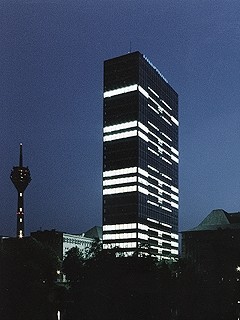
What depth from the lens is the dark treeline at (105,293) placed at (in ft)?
173

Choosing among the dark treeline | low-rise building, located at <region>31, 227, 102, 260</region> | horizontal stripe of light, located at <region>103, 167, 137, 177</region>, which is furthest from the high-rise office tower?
the dark treeline

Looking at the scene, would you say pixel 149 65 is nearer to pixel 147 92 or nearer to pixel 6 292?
pixel 147 92

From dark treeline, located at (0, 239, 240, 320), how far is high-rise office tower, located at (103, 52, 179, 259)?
64781mm

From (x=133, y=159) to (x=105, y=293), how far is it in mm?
93260

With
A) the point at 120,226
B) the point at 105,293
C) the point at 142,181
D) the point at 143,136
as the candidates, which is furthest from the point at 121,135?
the point at 105,293

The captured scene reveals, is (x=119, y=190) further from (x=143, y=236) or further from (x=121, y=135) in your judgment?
(x=121, y=135)

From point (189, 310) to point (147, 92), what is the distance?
101986 mm

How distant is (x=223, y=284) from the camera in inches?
3551

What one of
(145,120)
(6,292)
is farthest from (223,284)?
(145,120)

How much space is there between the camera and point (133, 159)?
151625 mm

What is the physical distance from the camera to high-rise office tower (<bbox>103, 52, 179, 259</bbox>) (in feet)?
491

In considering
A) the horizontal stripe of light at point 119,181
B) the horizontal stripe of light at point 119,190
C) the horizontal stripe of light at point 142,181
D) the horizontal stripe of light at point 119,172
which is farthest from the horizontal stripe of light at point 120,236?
the horizontal stripe of light at point 119,172

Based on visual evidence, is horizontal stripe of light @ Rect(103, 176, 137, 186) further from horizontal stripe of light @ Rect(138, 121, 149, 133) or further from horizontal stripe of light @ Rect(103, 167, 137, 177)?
horizontal stripe of light @ Rect(138, 121, 149, 133)

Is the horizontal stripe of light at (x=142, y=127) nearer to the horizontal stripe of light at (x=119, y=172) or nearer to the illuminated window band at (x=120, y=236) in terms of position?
the horizontal stripe of light at (x=119, y=172)
